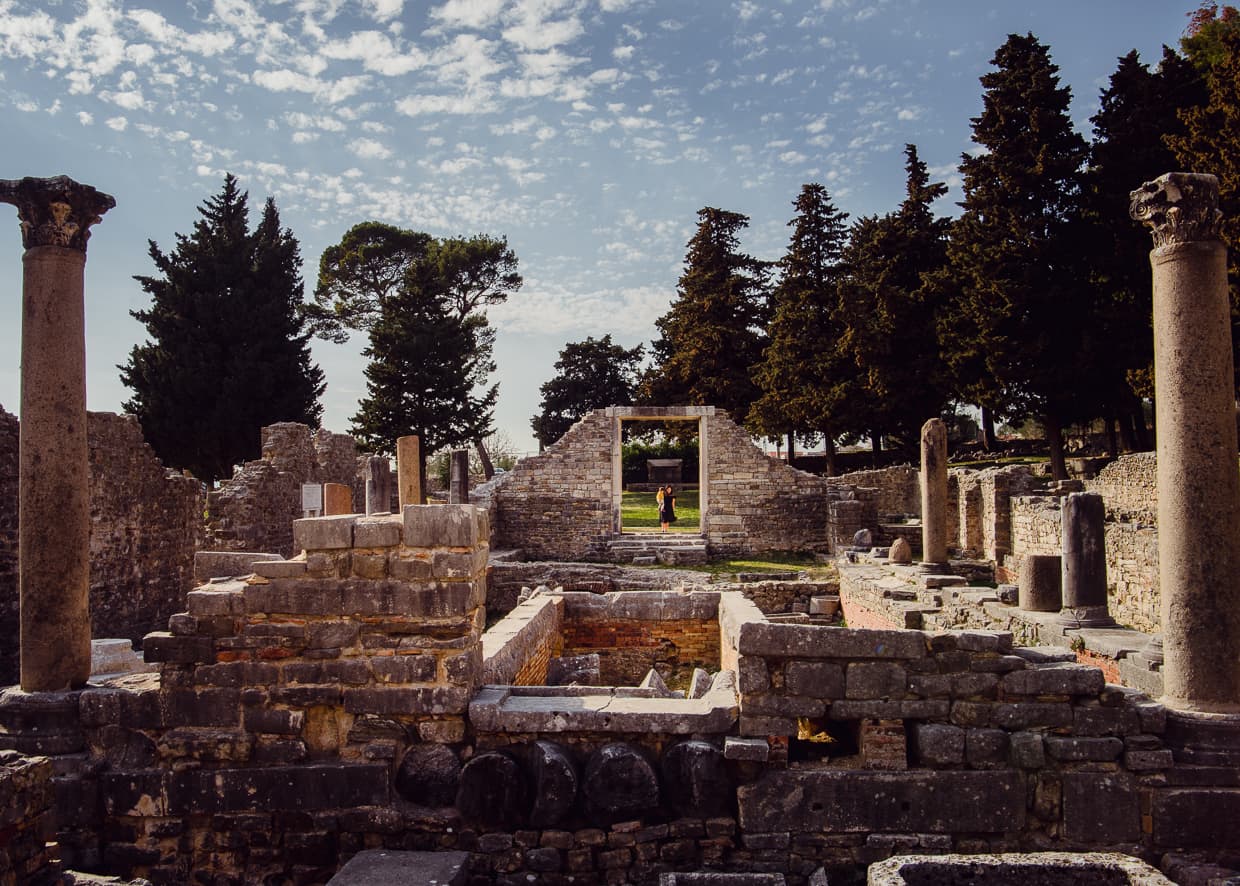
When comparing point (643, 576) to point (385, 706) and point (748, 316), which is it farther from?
point (748, 316)

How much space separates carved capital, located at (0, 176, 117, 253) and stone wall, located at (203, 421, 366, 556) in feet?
29.2

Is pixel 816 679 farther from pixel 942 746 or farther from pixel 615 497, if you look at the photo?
pixel 615 497

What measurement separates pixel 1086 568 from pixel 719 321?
29.6 metres

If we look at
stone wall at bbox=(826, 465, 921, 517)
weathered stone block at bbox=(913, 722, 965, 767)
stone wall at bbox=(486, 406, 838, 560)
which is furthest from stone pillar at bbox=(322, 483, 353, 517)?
stone wall at bbox=(826, 465, 921, 517)

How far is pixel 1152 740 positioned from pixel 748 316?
33880 mm

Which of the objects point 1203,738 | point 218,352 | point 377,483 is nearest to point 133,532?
point 377,483

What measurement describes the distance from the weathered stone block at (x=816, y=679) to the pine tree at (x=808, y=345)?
87.3 ft

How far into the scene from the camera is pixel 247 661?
17.0ft

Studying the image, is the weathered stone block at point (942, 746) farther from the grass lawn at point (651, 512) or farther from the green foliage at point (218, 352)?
the green foliage at point (218, 352)

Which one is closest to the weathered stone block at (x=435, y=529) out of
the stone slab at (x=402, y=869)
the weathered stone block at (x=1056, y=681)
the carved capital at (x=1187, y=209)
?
the stone slab at (x=402, y=869)

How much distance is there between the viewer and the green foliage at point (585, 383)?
49.2 meters

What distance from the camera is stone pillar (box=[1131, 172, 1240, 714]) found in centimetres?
526

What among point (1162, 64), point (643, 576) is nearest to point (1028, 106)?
point (1162, 64)

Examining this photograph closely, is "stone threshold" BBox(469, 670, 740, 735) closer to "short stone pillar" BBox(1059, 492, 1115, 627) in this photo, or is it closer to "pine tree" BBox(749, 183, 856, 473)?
"short stone pillar" BBox(1059, 492, 1115, 627)
